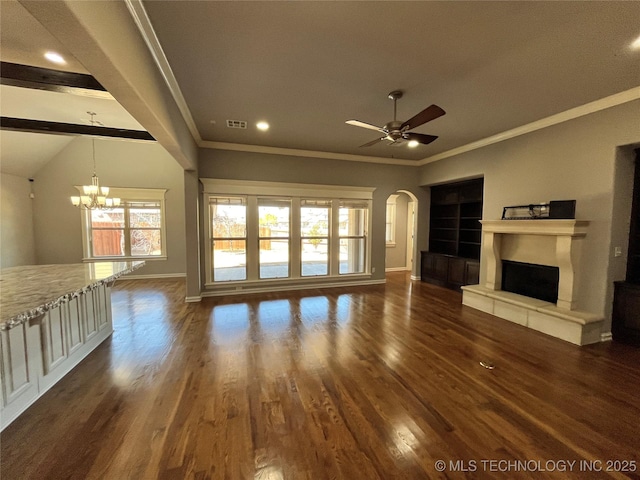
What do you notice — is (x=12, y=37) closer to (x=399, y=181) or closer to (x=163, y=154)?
(x=163, y=154)

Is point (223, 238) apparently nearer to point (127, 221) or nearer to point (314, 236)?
point (314, 236)

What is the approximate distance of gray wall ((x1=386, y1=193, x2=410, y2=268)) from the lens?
854 cm

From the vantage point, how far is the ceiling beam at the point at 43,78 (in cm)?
235

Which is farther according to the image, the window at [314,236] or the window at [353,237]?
A: the window at [353,237]

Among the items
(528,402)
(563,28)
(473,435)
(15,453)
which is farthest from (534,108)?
(15,453)

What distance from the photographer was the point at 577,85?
118 inches

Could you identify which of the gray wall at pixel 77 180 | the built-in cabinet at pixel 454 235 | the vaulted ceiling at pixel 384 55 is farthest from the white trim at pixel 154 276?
the built-in cabinet at pixel 454 235

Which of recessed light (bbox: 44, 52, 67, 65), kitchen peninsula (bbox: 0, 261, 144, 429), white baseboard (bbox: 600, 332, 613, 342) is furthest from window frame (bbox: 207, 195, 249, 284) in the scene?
white baseboard (bbox: 600, 332, 613, 342)

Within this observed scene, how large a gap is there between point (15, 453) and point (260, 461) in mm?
1622

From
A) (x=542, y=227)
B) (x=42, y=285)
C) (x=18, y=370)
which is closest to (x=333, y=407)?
(x=18, y=370)

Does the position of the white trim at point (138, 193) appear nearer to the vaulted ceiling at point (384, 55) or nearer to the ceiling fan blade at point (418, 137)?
the vaulted ceiling at point (384, 55)

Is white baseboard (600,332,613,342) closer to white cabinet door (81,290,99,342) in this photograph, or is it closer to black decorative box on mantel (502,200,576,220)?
black decorative box on mantel (502,200,576,220)

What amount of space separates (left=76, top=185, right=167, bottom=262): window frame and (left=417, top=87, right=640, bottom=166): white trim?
300 inches

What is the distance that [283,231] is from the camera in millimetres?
5902
